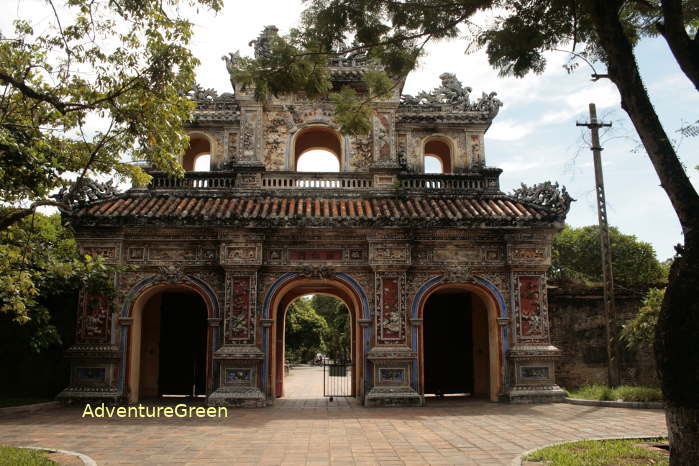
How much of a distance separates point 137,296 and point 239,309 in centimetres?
267

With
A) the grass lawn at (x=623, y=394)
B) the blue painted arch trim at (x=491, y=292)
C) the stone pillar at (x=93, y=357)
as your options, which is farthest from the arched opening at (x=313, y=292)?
the grass lawn at (x=623, y=394)

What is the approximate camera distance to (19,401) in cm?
1292

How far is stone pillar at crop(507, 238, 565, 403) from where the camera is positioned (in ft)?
46.0

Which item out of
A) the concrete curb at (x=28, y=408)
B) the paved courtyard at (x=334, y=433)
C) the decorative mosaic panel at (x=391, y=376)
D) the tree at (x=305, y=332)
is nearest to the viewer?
the paved courtyard at (x=334, y=433)

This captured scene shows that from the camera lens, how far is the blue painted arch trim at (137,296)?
13.9 metres

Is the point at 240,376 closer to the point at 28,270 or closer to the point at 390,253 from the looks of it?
the point at 390,253

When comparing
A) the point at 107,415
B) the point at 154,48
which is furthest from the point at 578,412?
the point at 154,48

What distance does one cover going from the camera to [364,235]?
47.8ft

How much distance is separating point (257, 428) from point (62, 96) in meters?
6.66

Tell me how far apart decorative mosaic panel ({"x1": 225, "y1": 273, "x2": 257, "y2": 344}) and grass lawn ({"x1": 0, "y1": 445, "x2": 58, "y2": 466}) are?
6468 mm

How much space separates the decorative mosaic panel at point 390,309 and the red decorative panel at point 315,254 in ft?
4.06

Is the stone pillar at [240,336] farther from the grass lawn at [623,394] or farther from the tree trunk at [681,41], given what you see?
the tree trunk at [681,41]

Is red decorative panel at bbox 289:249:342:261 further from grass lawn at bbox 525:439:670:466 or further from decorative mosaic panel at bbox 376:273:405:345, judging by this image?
grass lawn at bbox 525:439:670:466

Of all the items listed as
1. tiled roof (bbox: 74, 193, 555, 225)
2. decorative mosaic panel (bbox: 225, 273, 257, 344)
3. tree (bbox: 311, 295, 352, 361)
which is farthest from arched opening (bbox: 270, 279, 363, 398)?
tree (bbox: 311, 295, 352, 361)
